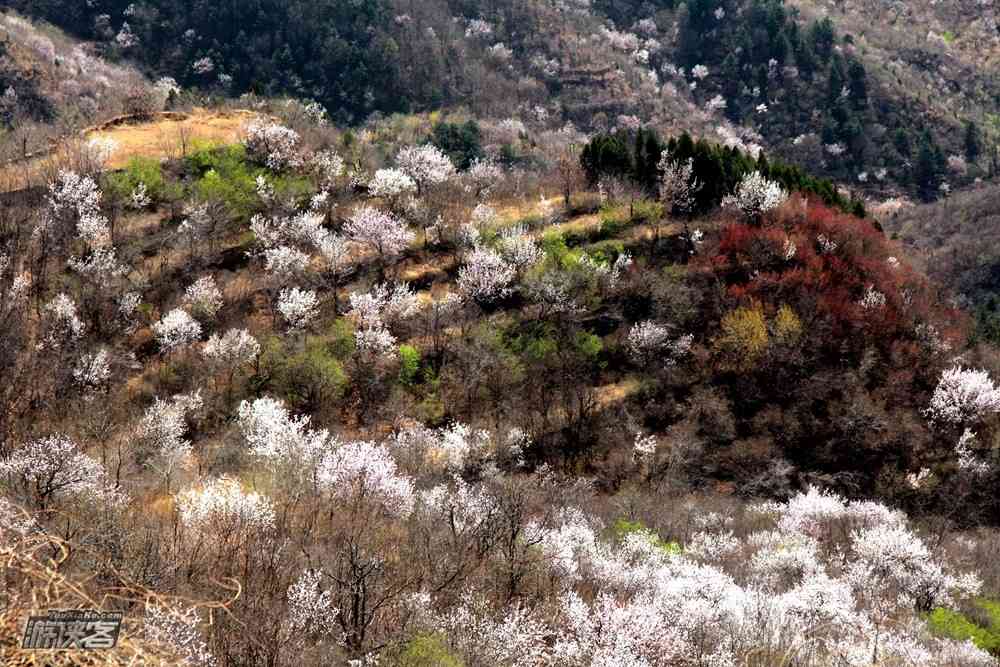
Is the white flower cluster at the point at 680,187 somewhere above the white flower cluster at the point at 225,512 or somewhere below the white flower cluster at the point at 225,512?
above

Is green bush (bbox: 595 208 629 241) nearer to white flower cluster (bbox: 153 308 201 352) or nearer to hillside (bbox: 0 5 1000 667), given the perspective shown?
hillside (bbox: 0 5 1000 667)

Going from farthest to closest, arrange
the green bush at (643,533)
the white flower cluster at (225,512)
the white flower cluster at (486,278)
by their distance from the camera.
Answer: the white flower cluster at (486,278) < the green bush at (643,533) < the white flower cluster at (225,512)

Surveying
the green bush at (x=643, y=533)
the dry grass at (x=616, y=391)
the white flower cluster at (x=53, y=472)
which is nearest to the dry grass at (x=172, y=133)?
the dry grass at (x=616, y=391)

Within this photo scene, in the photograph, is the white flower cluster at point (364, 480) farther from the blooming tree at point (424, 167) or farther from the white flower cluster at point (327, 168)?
the blooming tree at point (424, 167)

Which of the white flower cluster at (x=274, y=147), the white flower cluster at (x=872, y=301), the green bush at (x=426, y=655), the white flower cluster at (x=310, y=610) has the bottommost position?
the white flower cluster at (x=274, y=147)

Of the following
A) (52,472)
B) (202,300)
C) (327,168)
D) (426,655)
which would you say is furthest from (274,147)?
(426,655)

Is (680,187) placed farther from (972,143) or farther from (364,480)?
(972,143)

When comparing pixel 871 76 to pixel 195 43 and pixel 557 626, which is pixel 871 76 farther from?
pixel 557 626

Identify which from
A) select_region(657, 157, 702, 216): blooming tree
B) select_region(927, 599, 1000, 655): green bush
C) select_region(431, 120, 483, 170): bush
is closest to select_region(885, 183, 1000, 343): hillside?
select_region(657, 157, 702, 216): blooming tree
